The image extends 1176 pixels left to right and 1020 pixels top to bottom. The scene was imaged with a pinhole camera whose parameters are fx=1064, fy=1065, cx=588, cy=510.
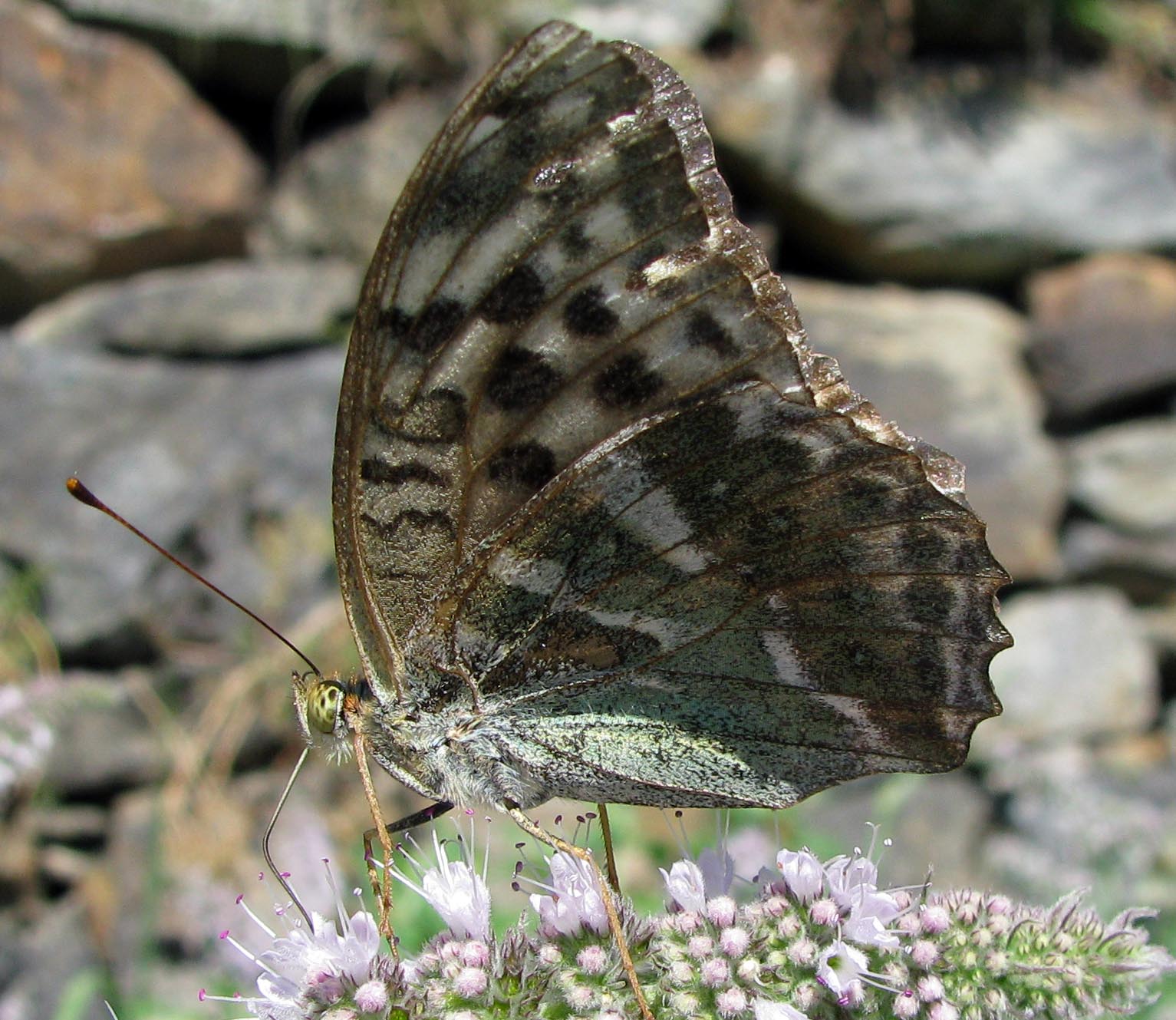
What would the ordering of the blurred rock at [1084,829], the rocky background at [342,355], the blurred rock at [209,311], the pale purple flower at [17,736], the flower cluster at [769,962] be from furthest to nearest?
the blurred rock at [209,311], the rocky background at [342,355], the blurred rock at [1084,829], the pale purple flower at [17,736], the flower cluster at [769,962]

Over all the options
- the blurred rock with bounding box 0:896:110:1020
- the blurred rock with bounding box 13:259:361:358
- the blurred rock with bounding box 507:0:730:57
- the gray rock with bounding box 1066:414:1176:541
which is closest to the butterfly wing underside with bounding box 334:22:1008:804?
the blurred rock with bounding box 0:896:110:1020

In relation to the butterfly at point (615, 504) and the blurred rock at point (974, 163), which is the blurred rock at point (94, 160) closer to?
the blurred rock at point (974, 163)

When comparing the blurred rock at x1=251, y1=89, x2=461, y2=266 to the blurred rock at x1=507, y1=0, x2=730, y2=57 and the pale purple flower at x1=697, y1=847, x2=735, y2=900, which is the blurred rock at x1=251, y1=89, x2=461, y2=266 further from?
the pale purple flower at x1=697, y1=847, x2=735, y2=900

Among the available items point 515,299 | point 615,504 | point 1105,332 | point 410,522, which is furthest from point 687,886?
point 1105,332

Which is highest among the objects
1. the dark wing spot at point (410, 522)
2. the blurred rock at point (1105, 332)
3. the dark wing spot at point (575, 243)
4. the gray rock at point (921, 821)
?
the blurred rock at point (1105, 332)

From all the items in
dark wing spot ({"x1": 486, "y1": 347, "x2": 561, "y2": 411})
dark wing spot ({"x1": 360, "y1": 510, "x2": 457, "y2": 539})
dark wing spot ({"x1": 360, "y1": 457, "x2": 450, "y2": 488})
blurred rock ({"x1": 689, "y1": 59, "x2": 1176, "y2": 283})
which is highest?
blurred rock ({"x1": 689, "y1": 59, "x2": 1176, "y2": 283})

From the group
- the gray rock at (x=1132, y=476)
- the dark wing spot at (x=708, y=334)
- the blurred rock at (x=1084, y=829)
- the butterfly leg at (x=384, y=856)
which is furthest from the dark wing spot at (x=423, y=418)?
the gray rock at (x=1132, y=476)
